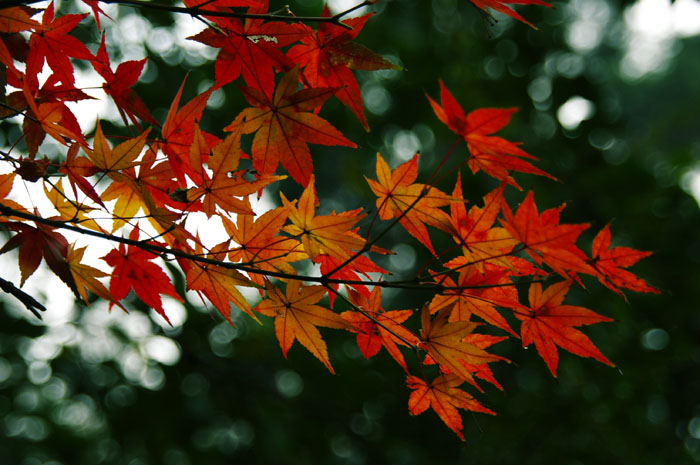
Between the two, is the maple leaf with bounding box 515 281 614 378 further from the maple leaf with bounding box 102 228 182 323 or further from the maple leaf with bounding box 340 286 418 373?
the maple leaf with bounding box 102 228 182 323

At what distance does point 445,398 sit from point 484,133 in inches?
14.7

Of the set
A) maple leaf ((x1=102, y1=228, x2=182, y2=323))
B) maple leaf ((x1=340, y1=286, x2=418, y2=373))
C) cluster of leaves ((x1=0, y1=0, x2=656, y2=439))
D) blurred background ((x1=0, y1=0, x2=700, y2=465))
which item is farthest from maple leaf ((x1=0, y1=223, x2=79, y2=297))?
blurred background ((x1=0, y1=0, x2=700, y2=465))

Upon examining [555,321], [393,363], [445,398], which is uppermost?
[555,321]

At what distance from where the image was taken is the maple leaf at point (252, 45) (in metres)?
0.61

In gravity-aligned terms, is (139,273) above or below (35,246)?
below

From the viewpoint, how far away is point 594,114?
12.7ft

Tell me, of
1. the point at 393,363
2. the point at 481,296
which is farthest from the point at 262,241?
the point at 393,363

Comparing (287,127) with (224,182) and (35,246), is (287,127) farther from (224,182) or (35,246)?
(35,246)

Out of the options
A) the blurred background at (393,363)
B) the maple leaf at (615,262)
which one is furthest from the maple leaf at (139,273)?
the blurred background at (393,363)

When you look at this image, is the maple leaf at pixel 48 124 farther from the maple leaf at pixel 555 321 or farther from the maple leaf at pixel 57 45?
the maple leaf at pixel 555 321

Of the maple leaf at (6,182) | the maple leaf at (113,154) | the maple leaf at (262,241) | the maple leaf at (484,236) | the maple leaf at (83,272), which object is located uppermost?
the maple leaf at (113,154)

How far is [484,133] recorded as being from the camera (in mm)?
510

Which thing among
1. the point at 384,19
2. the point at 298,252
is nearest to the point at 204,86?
the point at 384,19

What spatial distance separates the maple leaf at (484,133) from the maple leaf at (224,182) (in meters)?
0.18
